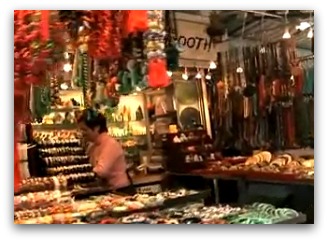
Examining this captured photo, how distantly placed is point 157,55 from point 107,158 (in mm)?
482

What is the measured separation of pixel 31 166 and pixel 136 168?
17.0 inches

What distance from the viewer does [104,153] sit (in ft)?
7.13

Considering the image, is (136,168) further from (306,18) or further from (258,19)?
(306,18)

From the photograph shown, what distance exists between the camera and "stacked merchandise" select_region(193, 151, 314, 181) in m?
2.17

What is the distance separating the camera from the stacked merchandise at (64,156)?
2139 mm

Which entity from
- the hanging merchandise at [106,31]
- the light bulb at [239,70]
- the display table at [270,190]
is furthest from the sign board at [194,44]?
the display table at [270,190]

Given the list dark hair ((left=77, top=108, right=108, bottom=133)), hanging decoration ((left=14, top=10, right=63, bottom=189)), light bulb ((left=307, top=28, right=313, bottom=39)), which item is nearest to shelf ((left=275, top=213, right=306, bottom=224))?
light bulb ((left=307, top=28, right=313, bottom=39))

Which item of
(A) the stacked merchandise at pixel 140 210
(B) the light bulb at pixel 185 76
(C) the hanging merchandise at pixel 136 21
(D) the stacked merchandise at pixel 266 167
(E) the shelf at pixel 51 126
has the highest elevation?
(C) the hanging merchandise at pixel 136 21

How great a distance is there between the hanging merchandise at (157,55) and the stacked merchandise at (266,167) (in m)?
0.41

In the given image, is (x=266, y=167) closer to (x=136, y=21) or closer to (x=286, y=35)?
(x=286, y=35)

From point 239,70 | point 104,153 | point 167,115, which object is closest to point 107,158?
point 104,153

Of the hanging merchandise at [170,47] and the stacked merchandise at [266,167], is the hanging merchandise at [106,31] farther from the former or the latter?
the stacked merchandise at [266,167]

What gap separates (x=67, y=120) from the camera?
2.15 meters
